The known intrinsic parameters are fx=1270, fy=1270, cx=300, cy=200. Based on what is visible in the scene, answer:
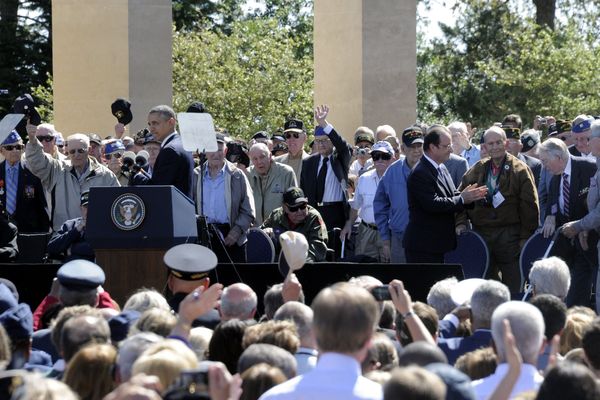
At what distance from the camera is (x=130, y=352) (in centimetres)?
536

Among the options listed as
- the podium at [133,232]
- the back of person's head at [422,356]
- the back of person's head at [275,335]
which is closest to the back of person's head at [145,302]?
the back of person's head at [275,335]

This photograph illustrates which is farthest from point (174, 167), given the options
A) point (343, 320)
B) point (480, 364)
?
point (343, 320)

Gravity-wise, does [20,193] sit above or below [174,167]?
below

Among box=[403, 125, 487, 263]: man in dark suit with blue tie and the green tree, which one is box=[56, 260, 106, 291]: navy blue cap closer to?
box=[403, 125, 487, 263]: man in dark suit with blue tie

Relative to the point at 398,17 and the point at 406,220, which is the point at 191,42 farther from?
the point at 406,220

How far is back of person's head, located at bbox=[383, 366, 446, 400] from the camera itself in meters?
4.02

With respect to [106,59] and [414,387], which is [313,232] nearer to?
[106,59]

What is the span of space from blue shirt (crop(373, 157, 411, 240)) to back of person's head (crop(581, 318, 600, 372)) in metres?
7.06

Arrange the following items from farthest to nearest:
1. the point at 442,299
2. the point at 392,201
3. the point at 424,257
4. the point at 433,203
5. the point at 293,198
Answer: the point at 392,201 < the point at 293,198 < the point at 424,257 < the point at 433,203 < the point at 442,299

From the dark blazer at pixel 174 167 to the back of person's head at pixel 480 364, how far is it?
561cm

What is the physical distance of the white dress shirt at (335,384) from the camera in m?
4.60

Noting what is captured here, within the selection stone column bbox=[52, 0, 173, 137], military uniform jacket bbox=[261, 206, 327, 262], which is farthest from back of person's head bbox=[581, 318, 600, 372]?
stone column bbox=[52, 0, 173, 137]

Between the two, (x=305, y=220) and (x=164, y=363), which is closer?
(x=164, y=363)

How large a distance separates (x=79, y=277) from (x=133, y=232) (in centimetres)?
244
